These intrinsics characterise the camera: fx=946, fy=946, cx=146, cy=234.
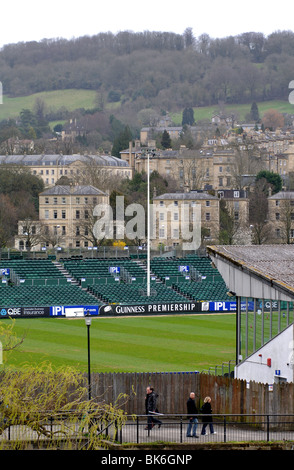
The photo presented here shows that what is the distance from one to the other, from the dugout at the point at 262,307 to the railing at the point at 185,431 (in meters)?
2.46

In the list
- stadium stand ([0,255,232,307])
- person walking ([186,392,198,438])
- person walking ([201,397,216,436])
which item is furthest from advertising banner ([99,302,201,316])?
person walking ([186,392,198,438])

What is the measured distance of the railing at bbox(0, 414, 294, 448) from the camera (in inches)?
992

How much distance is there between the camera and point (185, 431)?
90.7ft

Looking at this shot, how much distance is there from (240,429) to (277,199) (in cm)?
10438

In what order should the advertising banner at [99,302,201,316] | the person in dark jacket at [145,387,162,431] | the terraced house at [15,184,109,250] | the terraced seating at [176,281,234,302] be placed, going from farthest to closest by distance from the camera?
the terraced house at [15,184,109,250] < the terraced seating at [176,281,234,302] < the advertising banner at [99,302,201,316] < the person in dark jacket at [145,387,162,431]

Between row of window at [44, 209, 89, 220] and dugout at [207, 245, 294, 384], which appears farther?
row of window at [44, 209, 89, 220]

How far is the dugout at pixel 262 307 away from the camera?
2977 cm

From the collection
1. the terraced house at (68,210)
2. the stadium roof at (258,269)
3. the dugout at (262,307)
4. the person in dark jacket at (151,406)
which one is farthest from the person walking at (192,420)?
the terraced house at (68,210)

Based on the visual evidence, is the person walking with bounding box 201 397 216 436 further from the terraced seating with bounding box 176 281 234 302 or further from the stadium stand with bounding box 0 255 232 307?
the terraced seating with bounding box 176 281 234 302

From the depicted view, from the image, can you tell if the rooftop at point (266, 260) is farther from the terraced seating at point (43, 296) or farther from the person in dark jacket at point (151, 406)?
the terraced seating at point (43, 296)

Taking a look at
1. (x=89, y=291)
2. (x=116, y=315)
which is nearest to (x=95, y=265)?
(x=89, y=291)

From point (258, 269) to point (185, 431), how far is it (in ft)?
20.6

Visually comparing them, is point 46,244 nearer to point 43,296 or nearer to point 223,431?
point 43,296
